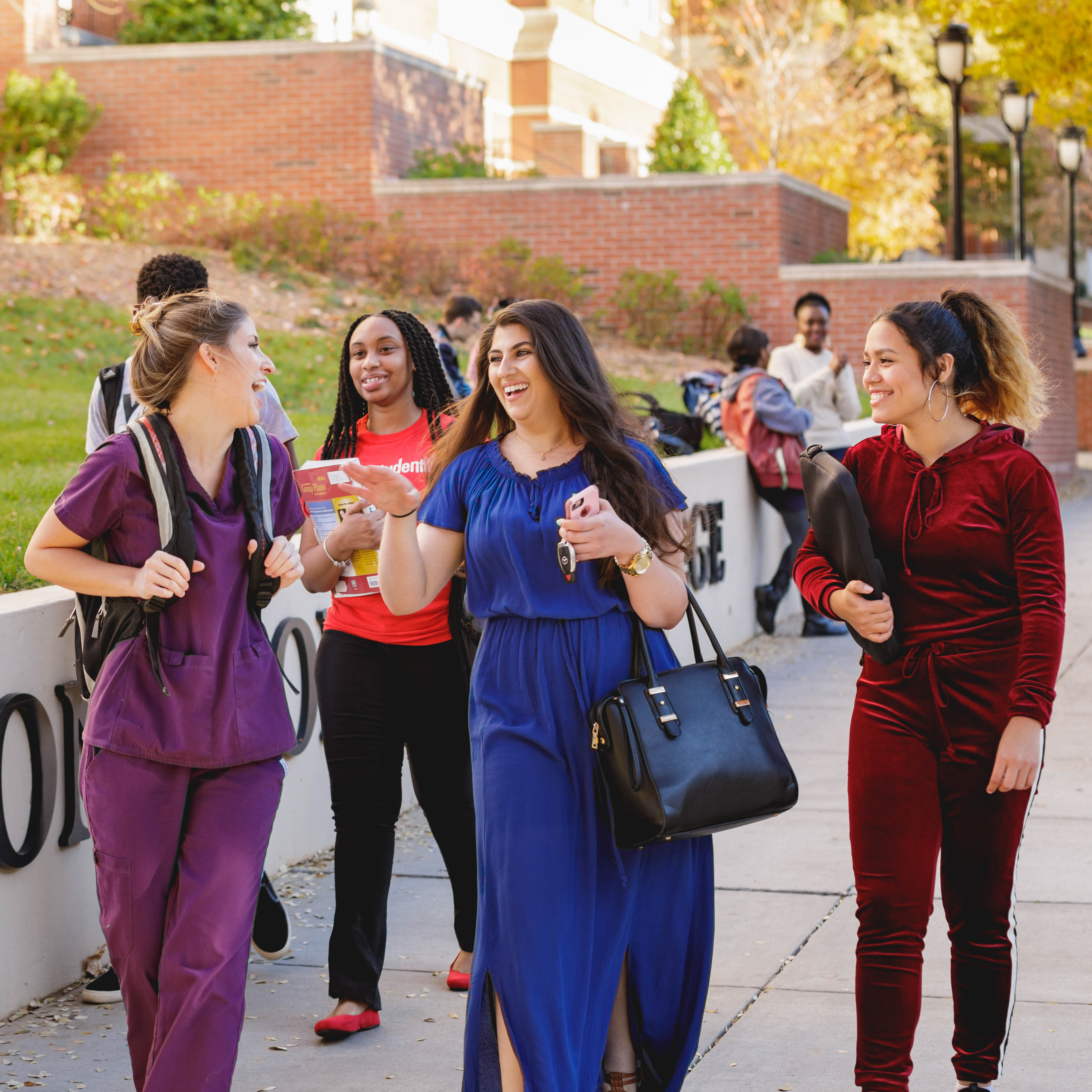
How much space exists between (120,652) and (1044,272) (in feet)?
65.6

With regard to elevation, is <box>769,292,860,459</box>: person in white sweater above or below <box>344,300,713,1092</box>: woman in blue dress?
above

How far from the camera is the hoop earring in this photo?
3676mm

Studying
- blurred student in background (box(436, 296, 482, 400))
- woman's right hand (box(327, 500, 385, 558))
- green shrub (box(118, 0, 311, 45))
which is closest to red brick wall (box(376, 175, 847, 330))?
green shrub (box(118, 0, 311, 45))

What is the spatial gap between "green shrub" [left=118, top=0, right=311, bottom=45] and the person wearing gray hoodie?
499 inches

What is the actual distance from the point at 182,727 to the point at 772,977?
2.36 m

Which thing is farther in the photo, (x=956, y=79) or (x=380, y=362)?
(x=956, y=79)

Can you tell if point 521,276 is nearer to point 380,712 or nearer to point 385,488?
point 380,712

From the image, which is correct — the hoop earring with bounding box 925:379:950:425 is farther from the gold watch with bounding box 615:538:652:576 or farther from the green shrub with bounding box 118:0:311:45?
the green shrub with bounding box 118:0:311:45

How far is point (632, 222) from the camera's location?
68.2 ft

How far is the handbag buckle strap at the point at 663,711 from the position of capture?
11.1 ft

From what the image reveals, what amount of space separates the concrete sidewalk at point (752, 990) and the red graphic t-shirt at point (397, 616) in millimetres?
1155

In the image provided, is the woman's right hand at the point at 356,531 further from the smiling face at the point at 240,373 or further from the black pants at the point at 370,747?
the smiling face at the point at 240,373

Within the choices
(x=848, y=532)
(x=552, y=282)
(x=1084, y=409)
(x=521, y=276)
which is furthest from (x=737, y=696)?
(x=1084, y=409)

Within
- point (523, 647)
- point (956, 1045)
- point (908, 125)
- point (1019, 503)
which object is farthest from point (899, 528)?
point (908, 125)
